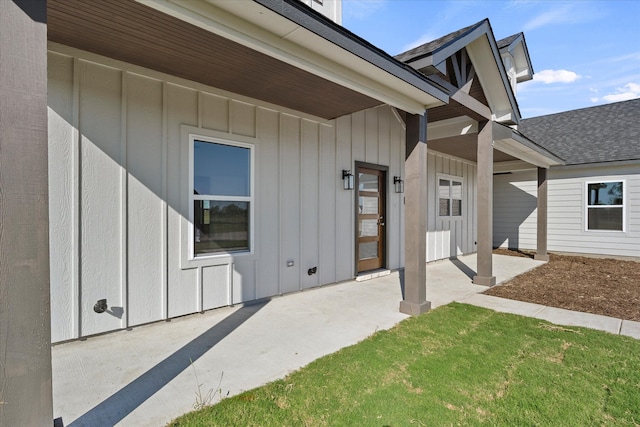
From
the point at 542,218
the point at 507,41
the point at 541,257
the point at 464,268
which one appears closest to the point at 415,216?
the point at 464,268

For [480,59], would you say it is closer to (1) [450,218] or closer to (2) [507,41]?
(1) [450,218]

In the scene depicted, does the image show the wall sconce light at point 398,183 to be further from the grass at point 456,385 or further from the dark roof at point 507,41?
the dark roof at point 507,41

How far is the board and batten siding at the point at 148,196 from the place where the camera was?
3047mm

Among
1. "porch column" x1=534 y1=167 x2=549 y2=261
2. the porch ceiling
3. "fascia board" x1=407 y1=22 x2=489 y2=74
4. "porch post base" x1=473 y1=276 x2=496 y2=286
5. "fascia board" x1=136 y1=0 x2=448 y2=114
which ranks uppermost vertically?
"fascia board" x1=407 y1=22 x2=489 y2=74

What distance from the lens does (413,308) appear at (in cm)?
401

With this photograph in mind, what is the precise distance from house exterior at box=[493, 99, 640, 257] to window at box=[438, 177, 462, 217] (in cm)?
220

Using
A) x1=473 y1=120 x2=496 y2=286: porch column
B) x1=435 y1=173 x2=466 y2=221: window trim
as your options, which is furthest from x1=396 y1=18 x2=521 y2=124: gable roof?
x1=435 y1=173 x2=466 y2=221: window trim

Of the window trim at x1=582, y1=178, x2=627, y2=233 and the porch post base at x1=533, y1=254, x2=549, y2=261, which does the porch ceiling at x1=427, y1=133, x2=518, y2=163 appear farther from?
the porch post base at x1=533, y1=254, x2=549, y2=261

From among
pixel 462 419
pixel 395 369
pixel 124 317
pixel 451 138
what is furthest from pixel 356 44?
pixel 451 138

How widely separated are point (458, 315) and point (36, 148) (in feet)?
14.0

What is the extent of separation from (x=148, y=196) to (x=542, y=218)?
9481 mm

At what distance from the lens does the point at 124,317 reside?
11.0ft

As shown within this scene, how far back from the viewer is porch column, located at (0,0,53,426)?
1379mm

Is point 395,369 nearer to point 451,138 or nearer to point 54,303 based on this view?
point 54,303
